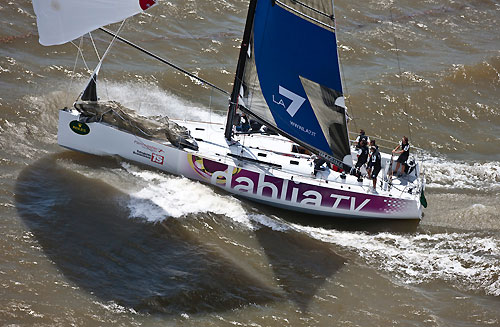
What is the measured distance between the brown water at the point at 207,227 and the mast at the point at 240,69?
1791 millimetres

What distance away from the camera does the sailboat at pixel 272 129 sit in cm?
1396

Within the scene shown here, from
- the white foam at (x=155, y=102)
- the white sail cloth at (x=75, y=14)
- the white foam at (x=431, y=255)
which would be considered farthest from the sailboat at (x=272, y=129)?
the white foam at (x=155, y=102)

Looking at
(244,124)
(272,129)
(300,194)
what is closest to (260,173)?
(300,194)

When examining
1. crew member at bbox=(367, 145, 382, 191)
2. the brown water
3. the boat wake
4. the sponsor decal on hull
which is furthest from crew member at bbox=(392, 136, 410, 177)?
the boat wake

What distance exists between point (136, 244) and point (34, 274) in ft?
7.23

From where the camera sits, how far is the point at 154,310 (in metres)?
11.6

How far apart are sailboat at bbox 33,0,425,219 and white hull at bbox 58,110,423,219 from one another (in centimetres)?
3

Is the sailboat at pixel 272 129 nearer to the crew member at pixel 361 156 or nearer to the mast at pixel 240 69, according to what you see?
the mast at pixel 240 69

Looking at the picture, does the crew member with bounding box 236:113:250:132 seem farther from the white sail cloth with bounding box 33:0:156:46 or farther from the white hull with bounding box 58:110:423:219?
the white sail cloth with bounding box 33:0:156:46

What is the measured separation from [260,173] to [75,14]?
548 cm

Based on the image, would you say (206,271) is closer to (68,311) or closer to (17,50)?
(68,311)

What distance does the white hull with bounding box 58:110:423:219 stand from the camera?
14961 millimetres

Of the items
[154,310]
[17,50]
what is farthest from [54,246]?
[17,50]

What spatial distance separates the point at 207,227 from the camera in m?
14.2
